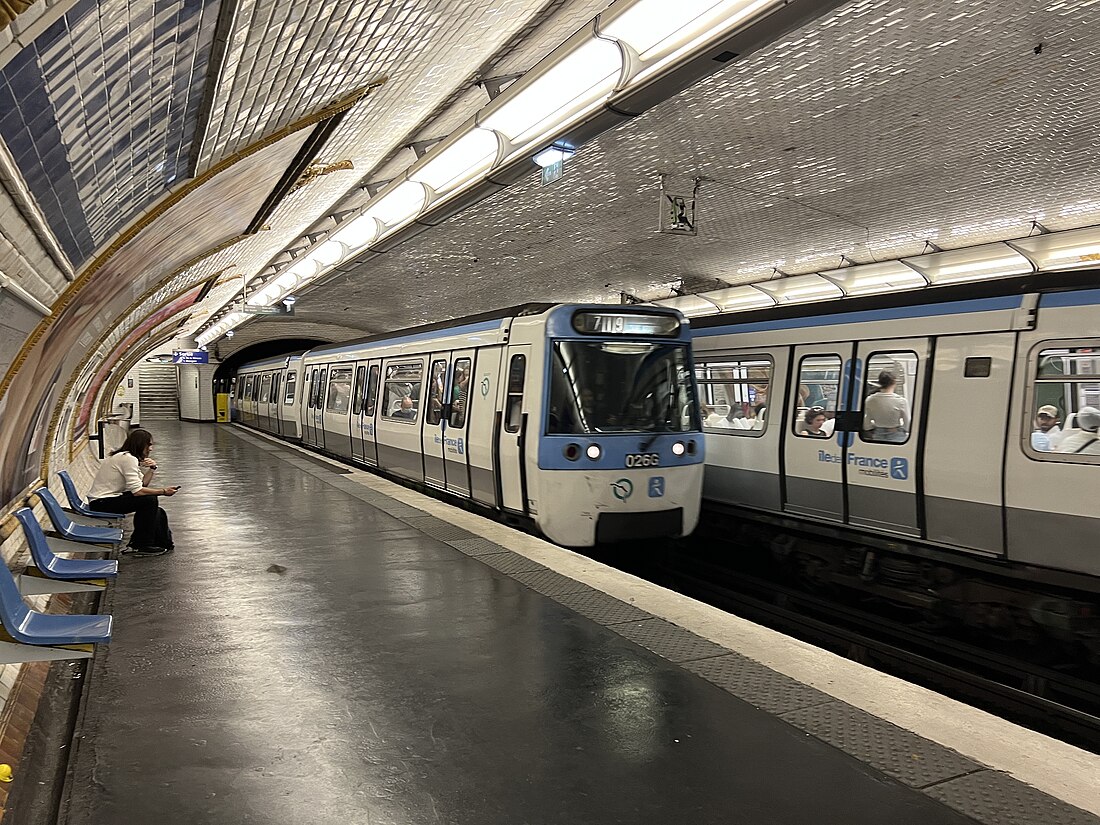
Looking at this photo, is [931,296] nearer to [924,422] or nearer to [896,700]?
[924,422]

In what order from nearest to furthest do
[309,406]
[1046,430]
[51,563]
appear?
[51,563], [1046,430], [309,406]

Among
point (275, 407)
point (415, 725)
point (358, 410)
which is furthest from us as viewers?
point (275, 407)

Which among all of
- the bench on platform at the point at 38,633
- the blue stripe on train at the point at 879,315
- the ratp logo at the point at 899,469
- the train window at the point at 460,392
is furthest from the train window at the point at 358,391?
the bench on platform at the point at 38,633

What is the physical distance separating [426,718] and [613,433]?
4520mm

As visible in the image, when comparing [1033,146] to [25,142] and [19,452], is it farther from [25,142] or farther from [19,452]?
[19,452]

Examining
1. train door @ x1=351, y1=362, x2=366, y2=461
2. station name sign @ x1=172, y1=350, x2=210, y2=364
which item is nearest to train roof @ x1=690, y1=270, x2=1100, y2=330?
train door @ x1=351, y1=362, x2=366, y2=461

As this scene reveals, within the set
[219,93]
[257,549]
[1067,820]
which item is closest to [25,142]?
[219,93]

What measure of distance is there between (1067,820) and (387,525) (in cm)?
672

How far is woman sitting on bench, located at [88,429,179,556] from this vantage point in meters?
7.21

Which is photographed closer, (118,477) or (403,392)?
(118,477)

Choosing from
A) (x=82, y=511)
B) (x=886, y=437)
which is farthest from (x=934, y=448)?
(x=82, y=511)

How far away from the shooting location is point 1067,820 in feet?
9.68

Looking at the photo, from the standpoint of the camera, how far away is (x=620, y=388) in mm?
8242

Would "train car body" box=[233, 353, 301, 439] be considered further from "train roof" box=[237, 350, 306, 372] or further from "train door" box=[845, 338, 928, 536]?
"train door" box=[845, 338, 928, 536]
